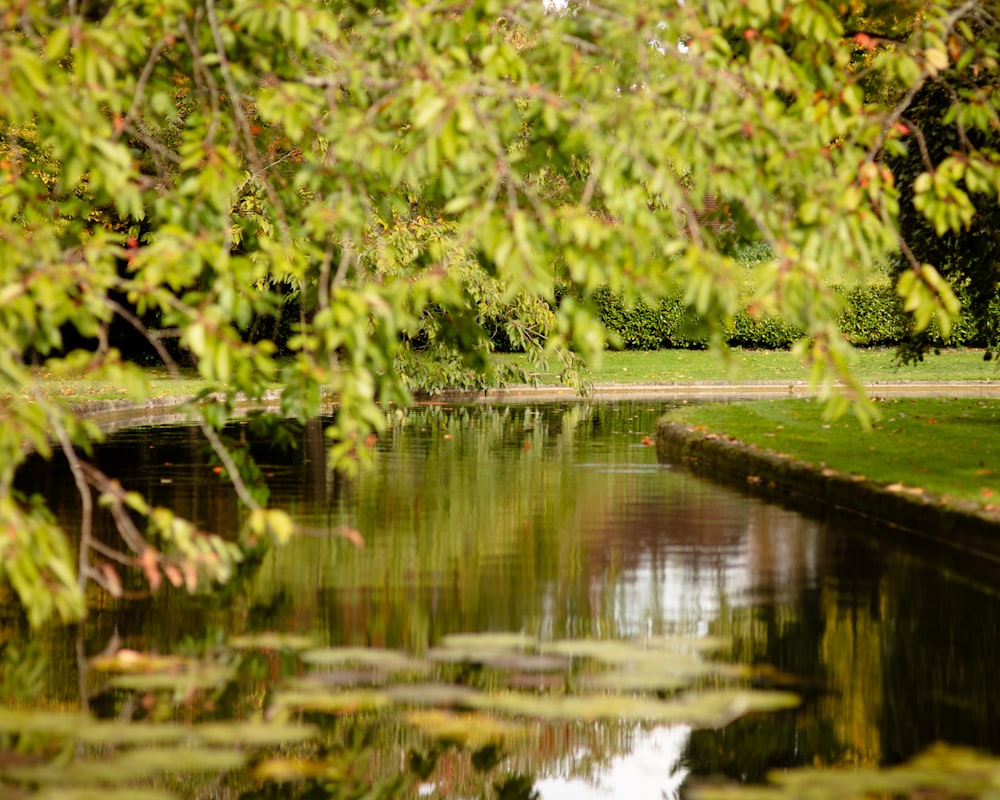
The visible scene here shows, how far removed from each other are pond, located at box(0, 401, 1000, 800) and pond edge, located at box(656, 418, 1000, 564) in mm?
341

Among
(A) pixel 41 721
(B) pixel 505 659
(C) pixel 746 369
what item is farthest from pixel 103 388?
(A) pixel 41 721

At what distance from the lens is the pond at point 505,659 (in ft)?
20.4

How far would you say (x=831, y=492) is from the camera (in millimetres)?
15234

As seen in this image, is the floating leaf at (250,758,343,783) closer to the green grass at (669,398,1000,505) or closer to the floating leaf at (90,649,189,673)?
the floating leaf at (90,649,189,673)

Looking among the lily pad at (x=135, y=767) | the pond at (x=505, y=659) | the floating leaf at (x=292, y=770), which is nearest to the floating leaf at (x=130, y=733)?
the pond at (x=505, y=659)

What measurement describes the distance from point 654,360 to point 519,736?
4022cm

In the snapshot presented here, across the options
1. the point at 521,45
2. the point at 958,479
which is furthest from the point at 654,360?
the point at 958,479

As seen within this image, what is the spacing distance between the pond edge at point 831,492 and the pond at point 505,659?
0.34m

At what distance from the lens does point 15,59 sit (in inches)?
238

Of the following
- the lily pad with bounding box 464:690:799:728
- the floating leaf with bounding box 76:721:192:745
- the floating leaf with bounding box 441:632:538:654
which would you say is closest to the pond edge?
the floating leaf with bounding box 441:632:538:654

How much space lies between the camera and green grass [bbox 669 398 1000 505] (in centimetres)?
1489

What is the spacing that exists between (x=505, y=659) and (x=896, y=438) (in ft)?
43.3

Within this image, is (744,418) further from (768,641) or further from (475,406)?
(768,641)

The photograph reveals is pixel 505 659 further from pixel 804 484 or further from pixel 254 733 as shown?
pixel 804 484
